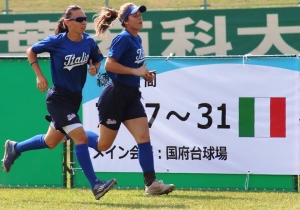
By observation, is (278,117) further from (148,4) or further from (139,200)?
(148,4)

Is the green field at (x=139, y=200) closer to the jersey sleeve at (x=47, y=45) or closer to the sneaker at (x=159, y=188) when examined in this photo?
the sneaker at (x=159, y=188)

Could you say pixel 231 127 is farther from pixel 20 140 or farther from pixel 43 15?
Answer: pixel 43 15

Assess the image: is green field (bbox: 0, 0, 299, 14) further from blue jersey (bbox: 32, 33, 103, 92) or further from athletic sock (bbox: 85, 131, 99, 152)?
blue jersey (bbox: 32, 33, 103, 92)

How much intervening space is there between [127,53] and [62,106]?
2.68 feet

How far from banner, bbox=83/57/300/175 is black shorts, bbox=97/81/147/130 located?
0.80 meters

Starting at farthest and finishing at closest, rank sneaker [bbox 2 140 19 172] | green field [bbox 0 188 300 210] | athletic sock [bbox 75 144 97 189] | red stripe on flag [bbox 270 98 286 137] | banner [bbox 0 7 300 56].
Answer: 1. banner [bbox 0 7 300 56]
2. red stripe on flag [bbox 270 98 286 137]
3. sneaker [bbox 2 140 19 172]
4. athletic sock [bbox 75 144 97 189]
5. green field [bbox 0 188 300 210]

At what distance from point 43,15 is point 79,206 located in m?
9.56

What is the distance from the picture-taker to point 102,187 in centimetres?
718

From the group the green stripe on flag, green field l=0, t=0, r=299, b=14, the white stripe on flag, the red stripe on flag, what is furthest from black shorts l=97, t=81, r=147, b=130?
green field l=0, t=0, r=299, b=14

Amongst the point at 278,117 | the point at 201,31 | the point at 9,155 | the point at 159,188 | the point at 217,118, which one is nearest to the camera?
the point at 159,188

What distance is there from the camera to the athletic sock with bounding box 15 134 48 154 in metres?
7.98

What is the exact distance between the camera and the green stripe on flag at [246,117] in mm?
8352

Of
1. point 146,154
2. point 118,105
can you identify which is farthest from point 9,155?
point 146,154

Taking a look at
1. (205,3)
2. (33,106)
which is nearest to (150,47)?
(205,3)
